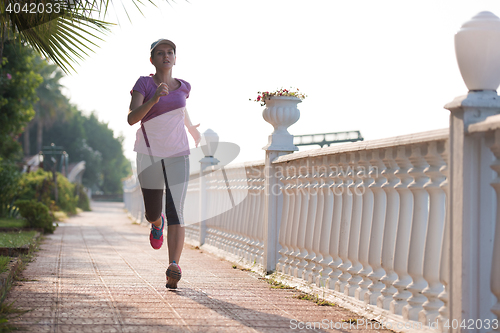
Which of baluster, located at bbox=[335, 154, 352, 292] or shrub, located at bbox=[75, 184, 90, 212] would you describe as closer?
baluster, located at bbox=[335, 154, 352, 292]

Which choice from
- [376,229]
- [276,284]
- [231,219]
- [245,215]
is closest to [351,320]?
[376,229]

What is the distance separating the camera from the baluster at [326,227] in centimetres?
404

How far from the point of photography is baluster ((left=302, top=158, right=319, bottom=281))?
4328 mm

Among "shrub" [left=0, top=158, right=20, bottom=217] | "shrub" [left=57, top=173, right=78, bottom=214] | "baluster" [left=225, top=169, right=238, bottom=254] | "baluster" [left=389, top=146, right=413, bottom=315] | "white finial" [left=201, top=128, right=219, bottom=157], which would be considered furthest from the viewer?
"shrub" [left=57, top=173, right=78, bottom=214]

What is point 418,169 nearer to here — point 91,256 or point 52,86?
point 91,256

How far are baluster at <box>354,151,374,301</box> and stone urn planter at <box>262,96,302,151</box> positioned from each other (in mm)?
1790

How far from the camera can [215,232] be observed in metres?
7.57

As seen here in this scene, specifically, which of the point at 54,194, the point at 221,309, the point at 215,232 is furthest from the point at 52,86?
the point at 221,309

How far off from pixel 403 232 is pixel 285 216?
207 cm

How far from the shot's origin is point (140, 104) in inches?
166

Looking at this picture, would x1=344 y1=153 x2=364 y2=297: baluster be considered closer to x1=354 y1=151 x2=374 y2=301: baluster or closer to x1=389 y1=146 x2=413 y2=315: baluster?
x1=354 y1=151 x2=374 y2=301: baluster

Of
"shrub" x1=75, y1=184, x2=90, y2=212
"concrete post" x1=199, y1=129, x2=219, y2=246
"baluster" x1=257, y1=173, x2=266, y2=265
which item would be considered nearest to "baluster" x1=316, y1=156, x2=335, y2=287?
"baluster" x1=257, y1=173, x2=266, y2=265

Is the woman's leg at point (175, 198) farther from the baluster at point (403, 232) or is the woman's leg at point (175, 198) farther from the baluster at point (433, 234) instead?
the baluster at point (433, 234)

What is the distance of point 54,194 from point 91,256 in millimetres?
18363
